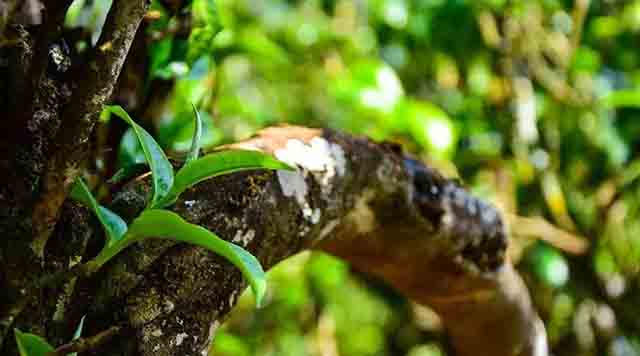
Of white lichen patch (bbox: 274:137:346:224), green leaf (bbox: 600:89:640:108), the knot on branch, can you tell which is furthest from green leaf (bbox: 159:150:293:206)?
green leaf (bbox: 600:89:640:108)

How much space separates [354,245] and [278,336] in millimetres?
1293

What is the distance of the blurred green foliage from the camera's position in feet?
5.90

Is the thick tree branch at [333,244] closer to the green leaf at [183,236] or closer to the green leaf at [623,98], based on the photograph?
the green leaf at [183,236]

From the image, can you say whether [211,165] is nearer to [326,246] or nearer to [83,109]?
[83,109]

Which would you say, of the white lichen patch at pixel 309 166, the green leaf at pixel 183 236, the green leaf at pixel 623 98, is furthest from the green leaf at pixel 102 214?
the green leaf at pixel 623 98

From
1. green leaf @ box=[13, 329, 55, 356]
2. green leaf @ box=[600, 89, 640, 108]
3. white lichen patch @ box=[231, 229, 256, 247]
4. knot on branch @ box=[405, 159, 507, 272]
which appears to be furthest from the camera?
green leaf @ box=[600, 89, 640, 108]

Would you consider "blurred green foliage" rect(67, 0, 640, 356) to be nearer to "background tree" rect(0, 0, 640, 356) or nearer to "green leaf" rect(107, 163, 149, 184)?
"background tree" rect(0, 0, 640, 356)

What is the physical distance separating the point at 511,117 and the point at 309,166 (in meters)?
1.30

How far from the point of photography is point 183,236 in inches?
17.1

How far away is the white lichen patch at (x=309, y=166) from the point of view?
0.60 m

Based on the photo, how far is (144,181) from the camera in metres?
0.52

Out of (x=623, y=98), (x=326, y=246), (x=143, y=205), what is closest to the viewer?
(x=143, y=205)

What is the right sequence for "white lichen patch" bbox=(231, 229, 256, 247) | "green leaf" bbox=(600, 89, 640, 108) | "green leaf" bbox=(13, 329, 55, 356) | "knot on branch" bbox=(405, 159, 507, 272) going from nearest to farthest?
"green leaf" bbox=(13, 329, 55, 356), "white lichen patch" bbox=(231, 229, 256, 247), "knot on branch" bbox=(405, 159, 507, 272), "green leaf" bbox=(600, 89, 640, 108)

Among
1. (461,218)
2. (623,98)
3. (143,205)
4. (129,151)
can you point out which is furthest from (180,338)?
(623,98)
